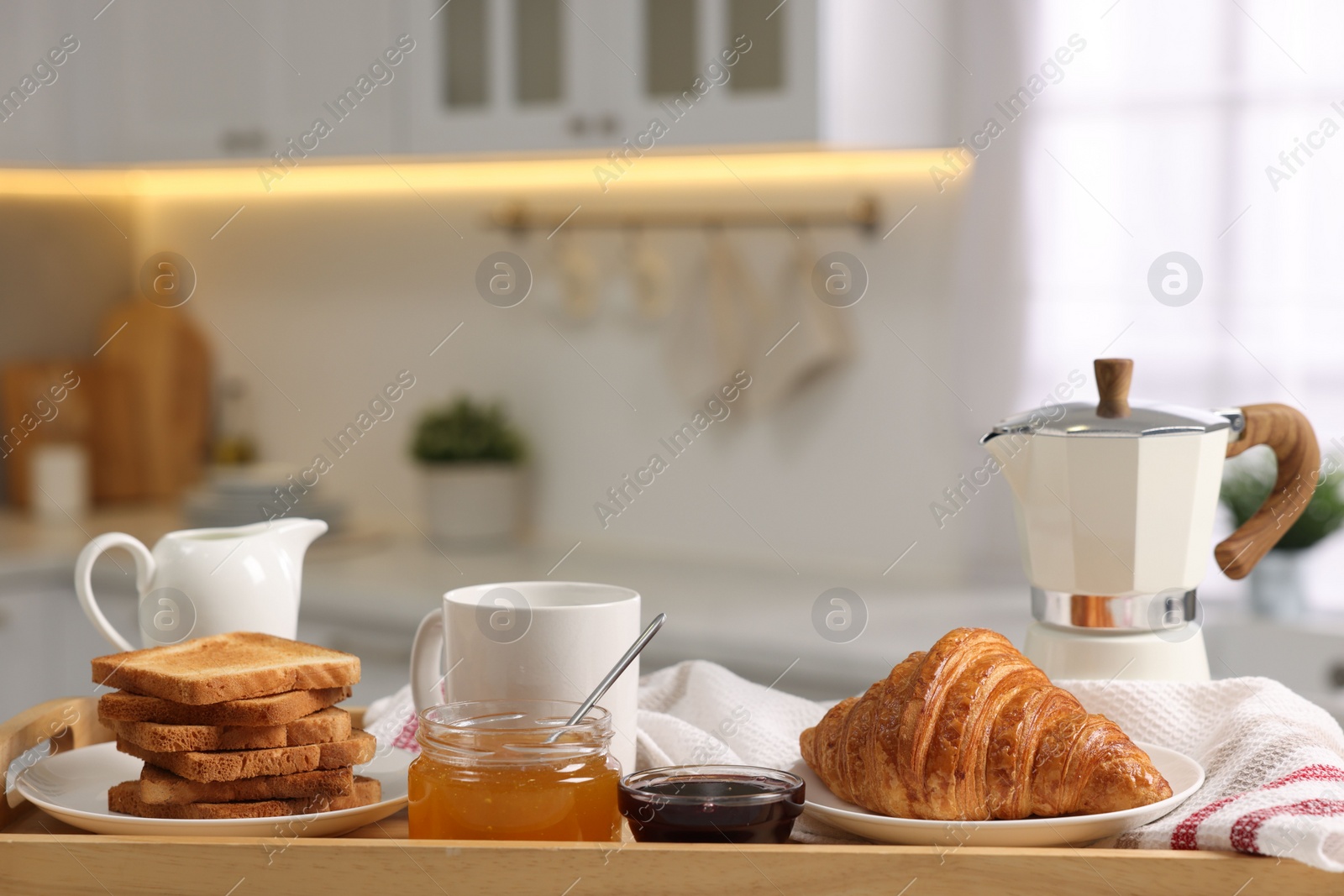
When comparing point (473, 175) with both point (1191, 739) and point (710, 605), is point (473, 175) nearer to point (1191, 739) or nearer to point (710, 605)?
point (710, 605)

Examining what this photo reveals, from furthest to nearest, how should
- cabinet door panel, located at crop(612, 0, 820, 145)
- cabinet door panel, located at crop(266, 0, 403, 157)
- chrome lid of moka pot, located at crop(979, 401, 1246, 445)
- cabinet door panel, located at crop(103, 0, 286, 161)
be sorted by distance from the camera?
cabinet door panel, located at crop(103, 0, 286, 161)
cabinet door panel, located at crop(266, 0, 403, 157)
cabinet door panel, located at crop(612, 0, 820, 145)
chrome lid of moka pot, located at crop(979, 401, 1246, 445)

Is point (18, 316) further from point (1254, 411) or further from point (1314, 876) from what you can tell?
point (1314, 876)

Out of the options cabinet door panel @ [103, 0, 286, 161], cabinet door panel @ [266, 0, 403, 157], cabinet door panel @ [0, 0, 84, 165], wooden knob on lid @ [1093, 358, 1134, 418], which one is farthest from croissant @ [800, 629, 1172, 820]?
cabinet door panel @ [0, 0, 84, 165]

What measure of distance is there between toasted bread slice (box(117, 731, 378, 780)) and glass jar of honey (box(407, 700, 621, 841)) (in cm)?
7

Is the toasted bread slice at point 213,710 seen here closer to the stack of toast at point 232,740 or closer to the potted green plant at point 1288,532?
the stack of toast at point 232,740

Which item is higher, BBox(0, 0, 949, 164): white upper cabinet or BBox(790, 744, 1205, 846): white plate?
BBox(0, 0, 949, 164): white upper cabinet

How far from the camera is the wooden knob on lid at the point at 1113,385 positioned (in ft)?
2.88

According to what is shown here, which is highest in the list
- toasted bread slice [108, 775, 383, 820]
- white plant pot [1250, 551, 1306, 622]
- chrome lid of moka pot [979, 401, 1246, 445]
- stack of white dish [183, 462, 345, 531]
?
chrome lid of moka pot [979, 401, 1246, 445]

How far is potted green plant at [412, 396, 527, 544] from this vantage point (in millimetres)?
2600

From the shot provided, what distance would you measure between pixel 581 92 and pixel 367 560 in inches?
36.1

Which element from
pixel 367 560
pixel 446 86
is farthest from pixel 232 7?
pixel 367 560

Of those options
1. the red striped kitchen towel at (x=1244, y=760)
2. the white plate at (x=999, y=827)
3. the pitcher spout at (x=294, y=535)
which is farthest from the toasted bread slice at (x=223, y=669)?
the red striped kitchen towel at (x=1244, y=760)

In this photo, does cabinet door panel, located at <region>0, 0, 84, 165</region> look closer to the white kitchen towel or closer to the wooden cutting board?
the wooden cutting board

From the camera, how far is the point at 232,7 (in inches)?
101
